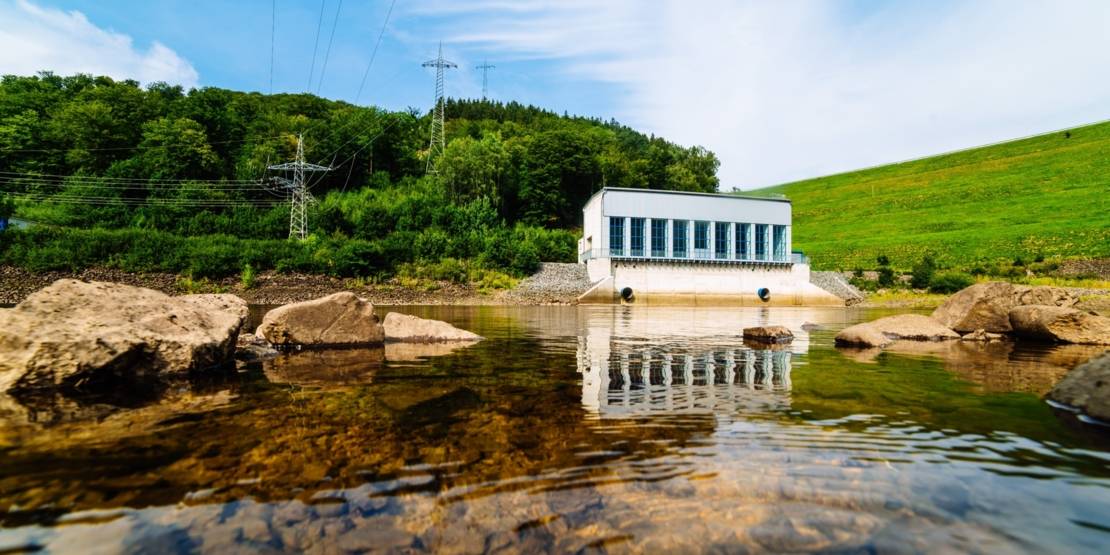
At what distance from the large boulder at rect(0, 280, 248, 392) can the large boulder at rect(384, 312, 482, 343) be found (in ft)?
15.4

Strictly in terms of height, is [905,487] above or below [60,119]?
below

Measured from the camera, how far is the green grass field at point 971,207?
6538 cm

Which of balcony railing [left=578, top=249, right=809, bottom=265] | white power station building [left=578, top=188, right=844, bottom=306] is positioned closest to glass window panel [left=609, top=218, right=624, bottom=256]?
Result: white power station building [left=578, top=188, right=844, bottom=306]

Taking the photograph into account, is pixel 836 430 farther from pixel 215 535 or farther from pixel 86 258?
pixel 86 258

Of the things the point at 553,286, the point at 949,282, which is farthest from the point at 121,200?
the point at 949,282

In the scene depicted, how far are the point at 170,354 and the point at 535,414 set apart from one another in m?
6.61

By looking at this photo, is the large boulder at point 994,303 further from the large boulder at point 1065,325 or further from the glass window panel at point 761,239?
the glass window panel at point 761,239

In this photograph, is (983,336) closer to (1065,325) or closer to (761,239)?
(1065,325)

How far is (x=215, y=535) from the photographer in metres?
2.98

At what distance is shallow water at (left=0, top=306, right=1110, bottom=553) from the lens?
3.04m

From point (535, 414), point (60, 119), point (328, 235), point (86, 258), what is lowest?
point (535, 414)

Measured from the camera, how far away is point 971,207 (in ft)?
295

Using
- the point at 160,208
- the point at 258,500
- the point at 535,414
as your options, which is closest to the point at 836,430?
the point at 535,414

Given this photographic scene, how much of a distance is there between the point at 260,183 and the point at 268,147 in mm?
14126
